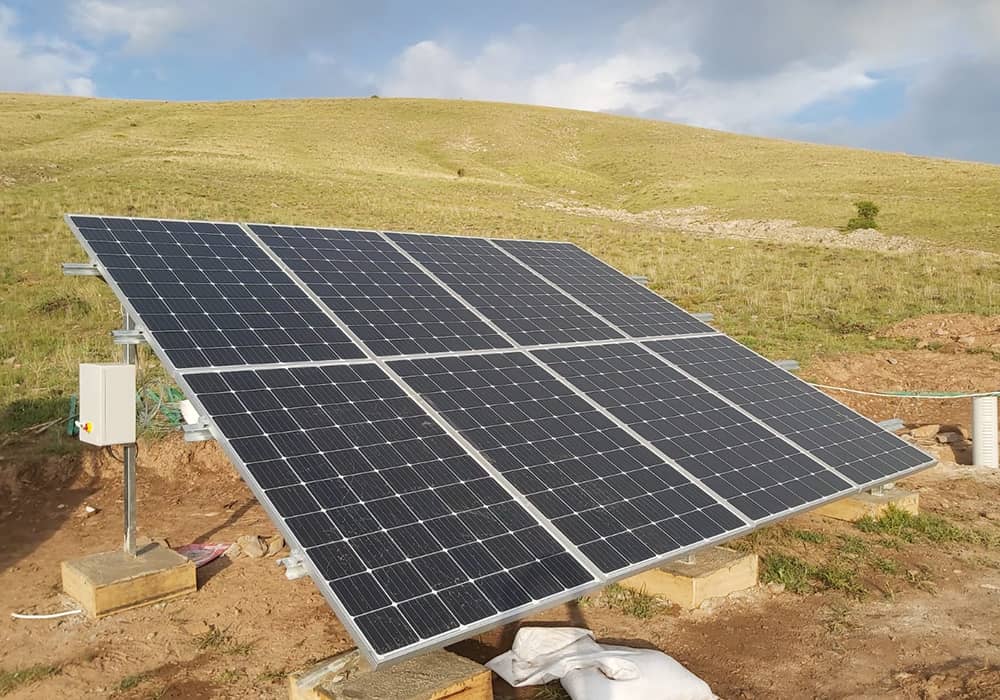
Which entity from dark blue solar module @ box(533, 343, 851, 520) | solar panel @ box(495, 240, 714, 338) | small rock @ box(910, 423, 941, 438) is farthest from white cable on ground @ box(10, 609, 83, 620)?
small rock @ box(910, 423, 941, 438)

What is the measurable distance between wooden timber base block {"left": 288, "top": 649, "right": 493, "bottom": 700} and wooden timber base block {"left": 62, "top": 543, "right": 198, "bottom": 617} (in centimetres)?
314

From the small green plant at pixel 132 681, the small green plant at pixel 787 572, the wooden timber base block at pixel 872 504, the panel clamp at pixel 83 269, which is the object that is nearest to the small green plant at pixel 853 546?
the wooden timber base block at pixel 872 504

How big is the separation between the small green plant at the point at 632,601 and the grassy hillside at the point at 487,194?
10884mm

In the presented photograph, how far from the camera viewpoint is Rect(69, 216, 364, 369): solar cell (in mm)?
7605

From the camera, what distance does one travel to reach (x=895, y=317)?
78.7 feet

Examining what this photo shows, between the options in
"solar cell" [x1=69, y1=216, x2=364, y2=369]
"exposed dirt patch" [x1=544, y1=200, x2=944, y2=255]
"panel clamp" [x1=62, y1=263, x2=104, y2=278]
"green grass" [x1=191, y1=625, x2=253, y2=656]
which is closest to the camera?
"solar cell" [x1=69, y1=216, x2=364, y2=369]

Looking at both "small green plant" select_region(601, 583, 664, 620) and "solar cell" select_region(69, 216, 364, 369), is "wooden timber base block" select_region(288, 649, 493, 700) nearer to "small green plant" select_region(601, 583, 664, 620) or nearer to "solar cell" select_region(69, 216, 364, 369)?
"small green plant" select_region(601, 583, 664, 620)

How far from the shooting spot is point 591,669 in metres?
6.77

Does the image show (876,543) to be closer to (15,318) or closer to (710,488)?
(710,488)

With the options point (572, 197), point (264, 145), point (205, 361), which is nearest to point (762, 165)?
point (572, 197)

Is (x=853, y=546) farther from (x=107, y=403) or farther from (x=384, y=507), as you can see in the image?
(x=107, y=403)

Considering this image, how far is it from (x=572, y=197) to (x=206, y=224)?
6027 cm

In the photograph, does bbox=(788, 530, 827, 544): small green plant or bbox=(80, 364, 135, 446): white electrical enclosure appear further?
bbox=(788, 530, 827, 544): small green plant

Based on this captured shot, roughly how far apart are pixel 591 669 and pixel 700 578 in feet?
8.08
